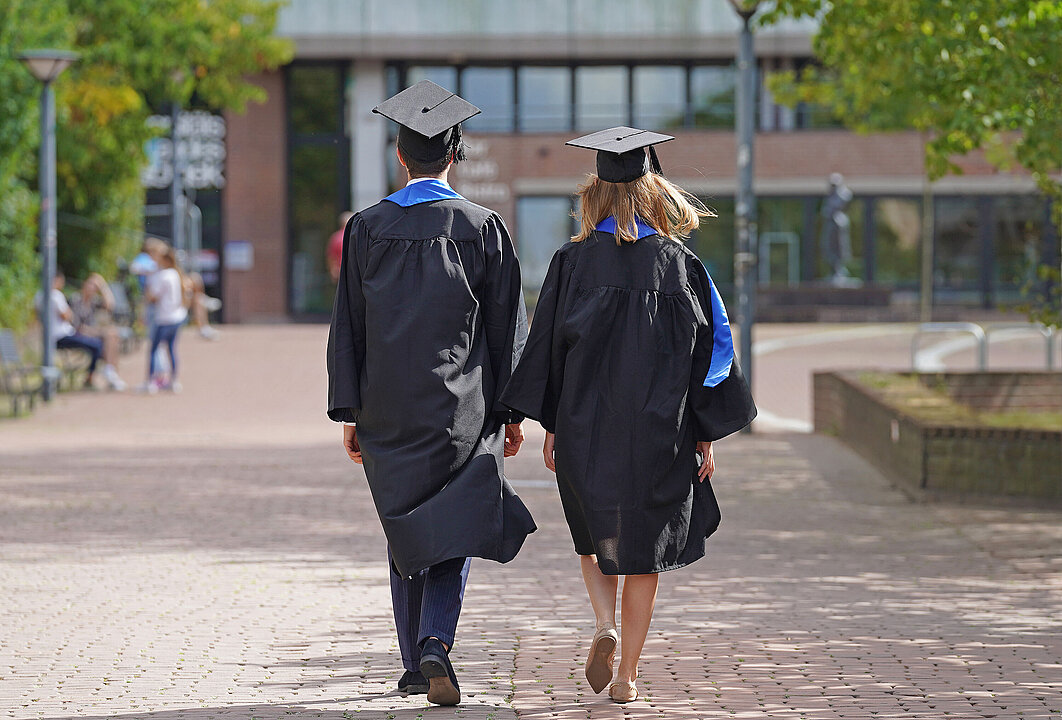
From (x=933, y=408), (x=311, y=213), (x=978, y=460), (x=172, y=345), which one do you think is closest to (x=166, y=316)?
(x=172, y=345)

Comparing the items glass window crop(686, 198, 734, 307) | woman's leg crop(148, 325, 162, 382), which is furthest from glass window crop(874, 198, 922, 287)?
woman's leg crop(148, 325, 162, 382)

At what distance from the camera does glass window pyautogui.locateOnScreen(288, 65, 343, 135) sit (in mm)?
38406

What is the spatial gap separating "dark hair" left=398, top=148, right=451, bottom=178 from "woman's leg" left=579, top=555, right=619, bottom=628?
1.25m

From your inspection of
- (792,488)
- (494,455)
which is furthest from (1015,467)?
(494,455)

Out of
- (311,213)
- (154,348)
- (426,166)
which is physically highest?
(426,166)

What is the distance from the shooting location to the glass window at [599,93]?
38438 millimetres

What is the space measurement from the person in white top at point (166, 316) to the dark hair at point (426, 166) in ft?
43.6

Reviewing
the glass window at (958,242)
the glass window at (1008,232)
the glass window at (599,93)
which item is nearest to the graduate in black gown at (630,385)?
the glass window at (1008,232)

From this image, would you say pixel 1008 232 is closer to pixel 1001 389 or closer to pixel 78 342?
pixel 1001 389

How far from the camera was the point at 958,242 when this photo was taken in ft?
120

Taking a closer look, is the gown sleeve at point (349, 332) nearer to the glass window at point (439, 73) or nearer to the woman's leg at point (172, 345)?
the woman's leg at point (172, 345)

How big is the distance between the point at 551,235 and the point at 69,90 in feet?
54.5

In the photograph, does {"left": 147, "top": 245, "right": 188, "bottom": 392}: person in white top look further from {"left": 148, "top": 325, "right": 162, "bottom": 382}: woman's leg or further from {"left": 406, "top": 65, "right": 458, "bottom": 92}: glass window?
{"left": 406, "top": 65, "right": 458, "bottom": 92}: glass window

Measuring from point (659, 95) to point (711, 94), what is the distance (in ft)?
4.13
